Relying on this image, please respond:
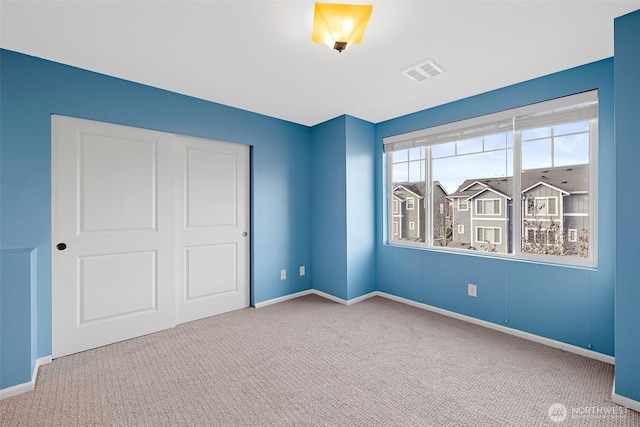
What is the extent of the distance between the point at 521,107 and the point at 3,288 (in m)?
4.41

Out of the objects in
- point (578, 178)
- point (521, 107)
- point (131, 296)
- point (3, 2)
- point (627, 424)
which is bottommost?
Answer: point (627, 424)

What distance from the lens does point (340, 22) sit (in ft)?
5.91

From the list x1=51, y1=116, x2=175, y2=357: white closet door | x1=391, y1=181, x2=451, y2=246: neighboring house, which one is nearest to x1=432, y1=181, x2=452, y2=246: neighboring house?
x1=391, y1=181, x2=451, y2=246: neighboring house

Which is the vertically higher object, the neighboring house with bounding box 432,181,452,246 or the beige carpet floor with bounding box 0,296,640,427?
the neighboring house with bounding box 432,181,452,246

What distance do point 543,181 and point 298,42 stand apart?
8.28 ft

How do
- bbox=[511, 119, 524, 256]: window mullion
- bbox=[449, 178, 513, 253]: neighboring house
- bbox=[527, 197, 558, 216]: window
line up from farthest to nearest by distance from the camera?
bbox=[449, 178, 513, 253]: neighboring house, bbox=[511, 119, 524, 256]: window mullion, bbox=[527, 197, 558, 216]: window

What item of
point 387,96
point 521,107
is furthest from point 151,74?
point 521,107

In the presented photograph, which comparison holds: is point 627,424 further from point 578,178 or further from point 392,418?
point 578,178

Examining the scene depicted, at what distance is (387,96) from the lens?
10.4 feet

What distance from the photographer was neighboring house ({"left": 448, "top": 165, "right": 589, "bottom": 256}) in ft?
8.53

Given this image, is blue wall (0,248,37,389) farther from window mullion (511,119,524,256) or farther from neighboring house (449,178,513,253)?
window mullion (511,119,524,256)

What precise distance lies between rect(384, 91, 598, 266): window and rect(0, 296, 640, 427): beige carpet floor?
100cm

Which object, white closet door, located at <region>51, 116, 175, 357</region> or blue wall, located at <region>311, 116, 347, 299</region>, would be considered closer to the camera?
white closet door, located at <region>51, 116, 175, 357</region>

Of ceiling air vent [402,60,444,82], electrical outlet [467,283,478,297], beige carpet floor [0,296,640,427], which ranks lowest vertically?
beige carpet floor [0,296,640,427]
